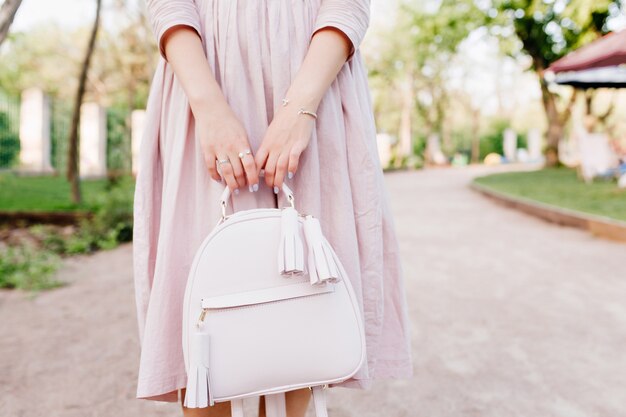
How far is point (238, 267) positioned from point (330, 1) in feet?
1.88

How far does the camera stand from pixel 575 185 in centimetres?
1106

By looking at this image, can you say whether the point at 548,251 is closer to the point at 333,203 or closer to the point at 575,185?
the point at 333,203

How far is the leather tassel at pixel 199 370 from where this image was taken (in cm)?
97

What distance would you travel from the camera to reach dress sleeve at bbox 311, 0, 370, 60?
1.17 metres

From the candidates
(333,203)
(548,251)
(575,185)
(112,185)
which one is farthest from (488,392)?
(575,185)

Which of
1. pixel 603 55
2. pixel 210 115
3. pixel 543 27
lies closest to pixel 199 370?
pixel 210 115

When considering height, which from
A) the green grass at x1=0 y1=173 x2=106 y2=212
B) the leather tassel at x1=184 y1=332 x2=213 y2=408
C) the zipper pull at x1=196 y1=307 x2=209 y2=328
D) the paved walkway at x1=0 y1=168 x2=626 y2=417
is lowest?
the paved walkway at x1=0 y1=168 x2=626 y2=417

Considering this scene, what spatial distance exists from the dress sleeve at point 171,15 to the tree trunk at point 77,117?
697cm

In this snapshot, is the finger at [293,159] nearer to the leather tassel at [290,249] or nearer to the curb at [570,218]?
the leather tassel at [290,249]

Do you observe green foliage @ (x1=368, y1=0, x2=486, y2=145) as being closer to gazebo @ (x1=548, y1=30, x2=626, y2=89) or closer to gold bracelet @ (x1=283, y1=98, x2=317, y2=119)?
gazebo @ (x1=548, y1=30, x2=626, y2=89)

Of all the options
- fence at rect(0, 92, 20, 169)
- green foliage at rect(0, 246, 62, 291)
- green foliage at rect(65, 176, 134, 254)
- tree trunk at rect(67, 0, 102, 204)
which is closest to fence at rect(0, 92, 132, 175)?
fence at rect(0, 92, 20, 169)

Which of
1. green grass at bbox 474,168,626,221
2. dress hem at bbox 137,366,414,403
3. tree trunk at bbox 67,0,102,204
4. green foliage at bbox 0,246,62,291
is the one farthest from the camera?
tree trunk at bbox 67,0,102,204

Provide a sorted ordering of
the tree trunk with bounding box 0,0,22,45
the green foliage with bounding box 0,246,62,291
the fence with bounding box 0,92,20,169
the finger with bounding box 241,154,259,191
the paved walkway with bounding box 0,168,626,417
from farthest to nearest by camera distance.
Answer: the fence with bounding box 0,92,20,169, the green foliage with bounding box 0,246,62,291, the tree trunk with bounding box 0,0,22,45, the paved walkway with bounding box 0,168,626,417, the finger with bounding box 241,154,259,191

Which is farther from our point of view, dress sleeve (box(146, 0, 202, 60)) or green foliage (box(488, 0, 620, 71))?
green foliage (box(488, 0, 620, 71))
